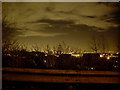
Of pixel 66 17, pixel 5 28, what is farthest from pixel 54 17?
pixel 5 28

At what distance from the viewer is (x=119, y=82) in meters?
2.65

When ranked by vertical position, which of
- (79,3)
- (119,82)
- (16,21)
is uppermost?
(79,3)

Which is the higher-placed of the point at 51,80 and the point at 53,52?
the point at 53,52

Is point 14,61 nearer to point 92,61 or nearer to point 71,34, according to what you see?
point 71,34

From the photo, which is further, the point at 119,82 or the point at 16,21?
the point at 16,21

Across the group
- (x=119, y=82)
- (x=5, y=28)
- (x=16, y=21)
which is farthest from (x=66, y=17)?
(x=119, y=82)

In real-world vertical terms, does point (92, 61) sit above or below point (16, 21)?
below

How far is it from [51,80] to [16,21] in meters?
0.96

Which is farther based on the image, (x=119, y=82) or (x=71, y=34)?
(x=71, y=34)

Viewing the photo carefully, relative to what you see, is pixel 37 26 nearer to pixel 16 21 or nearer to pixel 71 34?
pixel 16 21

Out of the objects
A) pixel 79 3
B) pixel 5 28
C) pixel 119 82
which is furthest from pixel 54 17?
pixel 119 82

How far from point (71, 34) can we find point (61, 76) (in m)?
0.59

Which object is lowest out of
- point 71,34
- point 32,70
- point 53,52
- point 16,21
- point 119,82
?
point 119,82

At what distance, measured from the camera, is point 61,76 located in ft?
9.20
